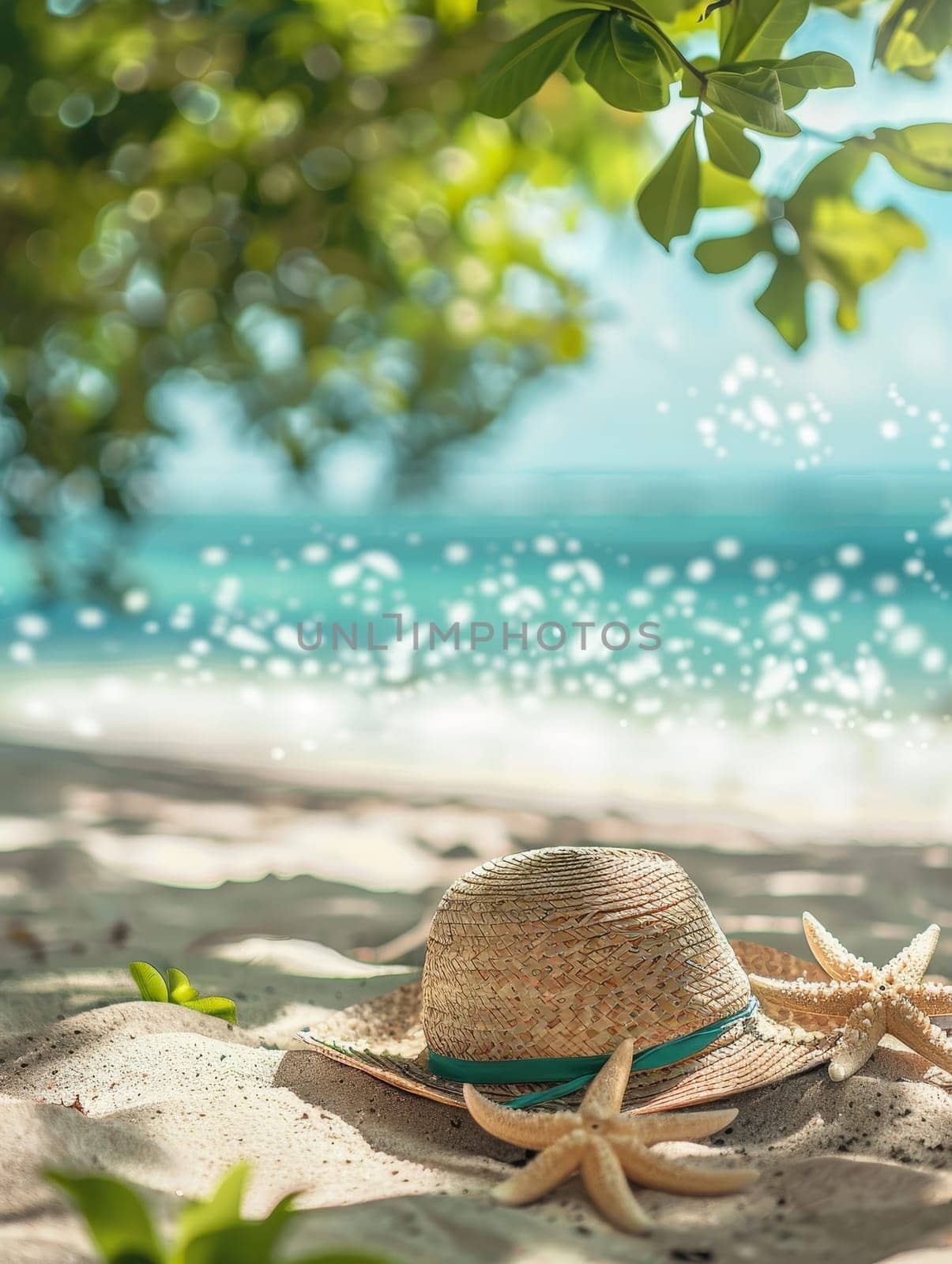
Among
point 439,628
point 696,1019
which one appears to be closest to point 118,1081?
point 696,1019

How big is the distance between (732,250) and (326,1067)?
4.03ft

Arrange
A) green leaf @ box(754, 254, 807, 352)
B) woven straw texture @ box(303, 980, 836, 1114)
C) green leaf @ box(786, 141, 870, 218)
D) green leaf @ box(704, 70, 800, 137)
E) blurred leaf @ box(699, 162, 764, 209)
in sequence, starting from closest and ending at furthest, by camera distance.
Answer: green leaf @ box(704, 70, 800, 137) < woven straw texture @ box(303, 980, 836, 1114) < green leaf @ box(786, 141, 870, 218) < green leaf @ box(754, 254, 807, 352) < blurred leaf @ box(699, 162, 764, 209)

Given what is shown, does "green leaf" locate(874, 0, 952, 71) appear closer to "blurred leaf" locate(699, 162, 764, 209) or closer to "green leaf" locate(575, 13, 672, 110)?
"blurred leaf" locate(699, 162, 764, 209)

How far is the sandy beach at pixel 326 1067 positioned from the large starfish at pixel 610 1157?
2 centimetres

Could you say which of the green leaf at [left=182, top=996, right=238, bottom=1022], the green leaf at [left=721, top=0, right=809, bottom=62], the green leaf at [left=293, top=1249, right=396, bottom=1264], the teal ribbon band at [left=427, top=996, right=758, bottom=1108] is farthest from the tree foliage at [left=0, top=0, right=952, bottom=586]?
the green leaf at [left=182, top=996, right=238, bottom=1022]

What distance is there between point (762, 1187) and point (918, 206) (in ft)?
30.0

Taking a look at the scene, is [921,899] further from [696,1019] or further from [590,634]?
[590,634]

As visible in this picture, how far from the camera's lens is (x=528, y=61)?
115 cm

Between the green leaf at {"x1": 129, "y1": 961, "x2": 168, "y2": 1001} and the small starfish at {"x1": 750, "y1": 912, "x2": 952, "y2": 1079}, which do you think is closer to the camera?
the small starfish at {"x1": 750, "y1": 912, "x2": 952, "y2": 1079}

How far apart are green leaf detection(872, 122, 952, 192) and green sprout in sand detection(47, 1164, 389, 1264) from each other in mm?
1261

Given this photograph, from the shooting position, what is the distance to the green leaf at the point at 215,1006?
1660mm

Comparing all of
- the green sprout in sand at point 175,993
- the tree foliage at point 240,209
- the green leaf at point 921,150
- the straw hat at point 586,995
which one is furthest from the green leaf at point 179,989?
the tree foliage at point 240,209

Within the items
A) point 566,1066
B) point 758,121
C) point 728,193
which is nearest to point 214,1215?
point 566,1066

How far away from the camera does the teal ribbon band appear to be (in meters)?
1.21
